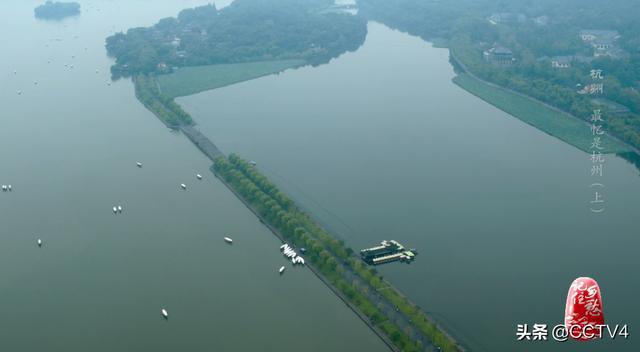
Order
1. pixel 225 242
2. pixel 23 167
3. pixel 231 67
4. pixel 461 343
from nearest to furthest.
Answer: pixel 461 343 < pixel 225 242 < pixel 23 167 < pixel 231 67

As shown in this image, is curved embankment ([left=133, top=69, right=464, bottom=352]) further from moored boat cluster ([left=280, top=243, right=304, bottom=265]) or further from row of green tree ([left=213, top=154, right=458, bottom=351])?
moored boat cluster ([left=280, top=243, right=304, bottom=265])

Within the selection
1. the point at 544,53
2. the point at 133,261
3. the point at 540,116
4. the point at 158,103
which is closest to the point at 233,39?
the point at 158,103

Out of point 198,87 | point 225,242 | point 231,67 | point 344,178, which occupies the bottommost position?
point 225,242

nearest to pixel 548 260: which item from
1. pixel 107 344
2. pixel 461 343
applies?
pixel 461 343

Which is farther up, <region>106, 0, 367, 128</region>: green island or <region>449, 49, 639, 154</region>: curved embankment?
<region>106, 0, 367, 128</region>: green island

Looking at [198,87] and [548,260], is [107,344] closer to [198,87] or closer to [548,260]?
[548,260]

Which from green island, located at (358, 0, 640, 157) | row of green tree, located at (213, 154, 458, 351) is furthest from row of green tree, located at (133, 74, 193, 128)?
green island, located at (358, 0, 640, 157)

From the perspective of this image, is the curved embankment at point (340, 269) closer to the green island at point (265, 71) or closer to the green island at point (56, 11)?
the green island at point (265, 71)
